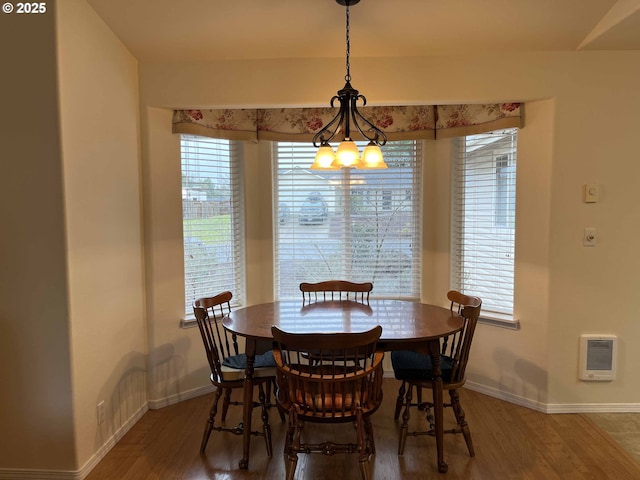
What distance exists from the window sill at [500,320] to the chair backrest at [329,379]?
1309 millimetres

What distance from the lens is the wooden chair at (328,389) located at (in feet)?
5.70

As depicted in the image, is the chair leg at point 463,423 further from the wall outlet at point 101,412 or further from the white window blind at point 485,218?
the wall outlet at point 101,412

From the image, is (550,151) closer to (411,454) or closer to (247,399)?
(411,454)

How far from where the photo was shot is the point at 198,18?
227 cm

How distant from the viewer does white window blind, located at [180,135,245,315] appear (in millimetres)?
2891

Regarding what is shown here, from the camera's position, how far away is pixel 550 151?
2512mm

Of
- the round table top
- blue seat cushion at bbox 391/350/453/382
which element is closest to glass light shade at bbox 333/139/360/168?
the round table top

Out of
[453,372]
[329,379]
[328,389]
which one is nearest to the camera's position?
[329,379]

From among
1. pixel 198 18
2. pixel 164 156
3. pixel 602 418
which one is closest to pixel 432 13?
pixel 198 18

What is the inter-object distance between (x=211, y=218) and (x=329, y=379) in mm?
1728

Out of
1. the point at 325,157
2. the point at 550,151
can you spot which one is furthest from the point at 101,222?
the point at 550,151

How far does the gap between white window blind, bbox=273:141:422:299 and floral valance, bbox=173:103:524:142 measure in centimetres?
18

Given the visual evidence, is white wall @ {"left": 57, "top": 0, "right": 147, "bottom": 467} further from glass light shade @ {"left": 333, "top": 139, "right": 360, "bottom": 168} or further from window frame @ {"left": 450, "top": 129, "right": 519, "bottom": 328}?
window frame @ {"left": 450, "top": 129, "right": 519, "bottom": 328}

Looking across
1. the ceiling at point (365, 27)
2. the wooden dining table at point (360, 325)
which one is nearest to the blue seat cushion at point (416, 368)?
the wooden dining table at point (360, 325)
